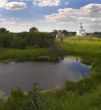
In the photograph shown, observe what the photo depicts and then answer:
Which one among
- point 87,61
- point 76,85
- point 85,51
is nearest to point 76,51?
point 85,51

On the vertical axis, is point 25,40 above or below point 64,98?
above

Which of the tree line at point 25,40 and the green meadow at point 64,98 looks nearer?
the green meadow at point 64,98

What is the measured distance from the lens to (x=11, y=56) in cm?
5866

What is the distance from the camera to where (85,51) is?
66750 millimetres

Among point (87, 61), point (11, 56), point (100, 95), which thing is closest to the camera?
point (100, 95)

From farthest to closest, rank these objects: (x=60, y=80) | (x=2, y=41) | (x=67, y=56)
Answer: (x=2, y=41)
(x=67, y=56)
(x=60, y=80)

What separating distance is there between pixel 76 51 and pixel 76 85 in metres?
46.3

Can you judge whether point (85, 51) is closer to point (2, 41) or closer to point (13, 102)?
point (2, 41)

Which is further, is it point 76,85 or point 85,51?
point 85,51

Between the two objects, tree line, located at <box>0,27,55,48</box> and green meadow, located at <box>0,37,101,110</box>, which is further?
tree line, located at <box>0,27,55,48</box>

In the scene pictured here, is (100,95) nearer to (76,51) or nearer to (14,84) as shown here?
(14,84)

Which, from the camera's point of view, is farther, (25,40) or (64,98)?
(25,40)

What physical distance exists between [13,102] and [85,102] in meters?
3.65

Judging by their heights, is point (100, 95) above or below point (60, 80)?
above
